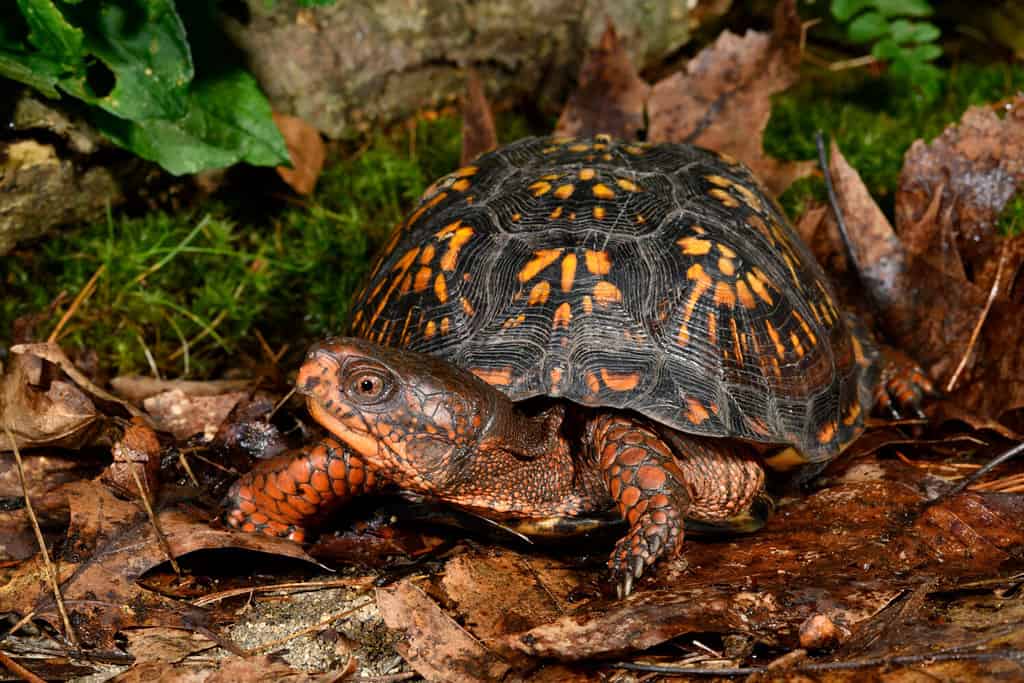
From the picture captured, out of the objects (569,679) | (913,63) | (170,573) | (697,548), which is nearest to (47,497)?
(170,573)

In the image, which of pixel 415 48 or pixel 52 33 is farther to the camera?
pixel 415 48

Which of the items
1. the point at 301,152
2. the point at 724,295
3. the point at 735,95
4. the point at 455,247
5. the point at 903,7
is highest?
the point at 903,7

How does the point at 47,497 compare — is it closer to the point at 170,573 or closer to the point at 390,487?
the point at 170,573

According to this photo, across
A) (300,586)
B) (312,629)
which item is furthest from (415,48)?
(312,629)

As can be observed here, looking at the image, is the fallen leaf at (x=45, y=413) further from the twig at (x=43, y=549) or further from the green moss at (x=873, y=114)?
the green moss at (x=873, y=114)

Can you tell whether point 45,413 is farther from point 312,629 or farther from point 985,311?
point 985,311

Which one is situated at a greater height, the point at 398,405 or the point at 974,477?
the point at 398,405
